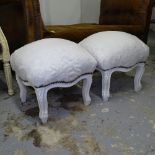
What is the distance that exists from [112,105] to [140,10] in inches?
37.2

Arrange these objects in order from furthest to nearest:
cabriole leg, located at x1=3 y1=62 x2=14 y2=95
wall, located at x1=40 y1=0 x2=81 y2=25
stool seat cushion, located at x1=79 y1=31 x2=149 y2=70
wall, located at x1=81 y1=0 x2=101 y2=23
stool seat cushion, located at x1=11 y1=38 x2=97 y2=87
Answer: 1. wall, located at x1=81 y1=0 x2=101 y2=23
2. wall, located at x1=40 y1=0 x2=81 y2=25
3. cabriole leg, located at x1=3 y1=62 x2=14 y2=95
4. stool seat cushion, located at x1=79 y1=31 x2=149 y2=70
5. stool seat cushion, located at x1=11 y1=38 x2=97 y2=87

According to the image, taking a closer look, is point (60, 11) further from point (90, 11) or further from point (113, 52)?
point (113, 52)

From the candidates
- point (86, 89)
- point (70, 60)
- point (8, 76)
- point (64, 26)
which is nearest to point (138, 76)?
point (86, 89)

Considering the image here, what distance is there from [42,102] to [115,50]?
608mm

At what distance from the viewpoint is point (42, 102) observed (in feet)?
5.04

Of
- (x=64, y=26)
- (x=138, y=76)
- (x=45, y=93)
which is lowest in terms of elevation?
(x=138, y=76)

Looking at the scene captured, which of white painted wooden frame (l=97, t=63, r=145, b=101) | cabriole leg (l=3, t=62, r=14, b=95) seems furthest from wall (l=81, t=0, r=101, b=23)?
cabriole leg (l=3, t=62, r=14, b=95)

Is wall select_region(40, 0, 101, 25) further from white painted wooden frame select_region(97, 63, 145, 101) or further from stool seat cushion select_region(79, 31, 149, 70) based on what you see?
white painted wooden frame select_region(97, 63, 145, 101)

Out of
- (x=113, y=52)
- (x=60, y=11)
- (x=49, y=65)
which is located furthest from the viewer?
(x=60, y=11)

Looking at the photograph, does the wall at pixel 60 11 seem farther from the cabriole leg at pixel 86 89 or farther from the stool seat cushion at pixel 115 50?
the cabriole leg at pixel 86 89

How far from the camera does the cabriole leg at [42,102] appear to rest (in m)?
1.49

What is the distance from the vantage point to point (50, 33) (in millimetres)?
2020

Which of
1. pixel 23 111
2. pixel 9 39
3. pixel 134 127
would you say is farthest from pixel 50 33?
pixel 134 127

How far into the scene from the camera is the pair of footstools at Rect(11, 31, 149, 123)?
57.7 inches
